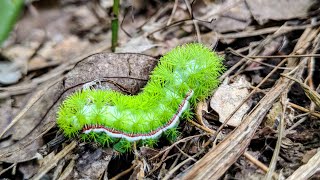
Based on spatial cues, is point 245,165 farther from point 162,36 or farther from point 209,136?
point 162,36

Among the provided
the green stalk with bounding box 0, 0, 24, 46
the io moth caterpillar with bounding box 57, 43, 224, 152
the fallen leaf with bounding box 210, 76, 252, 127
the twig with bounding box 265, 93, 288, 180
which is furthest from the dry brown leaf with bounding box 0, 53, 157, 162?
the green stalk with bounding box 0, 0, 24, 46

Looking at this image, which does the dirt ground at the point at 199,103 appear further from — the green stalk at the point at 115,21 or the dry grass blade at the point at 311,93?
the green stalk at the point at 115,21

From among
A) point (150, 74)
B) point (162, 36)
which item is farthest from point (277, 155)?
point (162, 36)

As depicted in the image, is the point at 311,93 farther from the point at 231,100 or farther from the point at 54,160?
the point at 54,160

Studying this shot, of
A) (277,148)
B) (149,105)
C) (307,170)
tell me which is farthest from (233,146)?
(149,105)

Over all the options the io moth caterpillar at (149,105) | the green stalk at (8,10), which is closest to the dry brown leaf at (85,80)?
the io moth caterpillar at (149,105)

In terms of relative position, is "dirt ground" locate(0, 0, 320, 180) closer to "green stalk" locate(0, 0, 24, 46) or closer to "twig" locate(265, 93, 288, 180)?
"twig" locate(265, 93, 288, 180)

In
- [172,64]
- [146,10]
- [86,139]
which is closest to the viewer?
[86,139]
